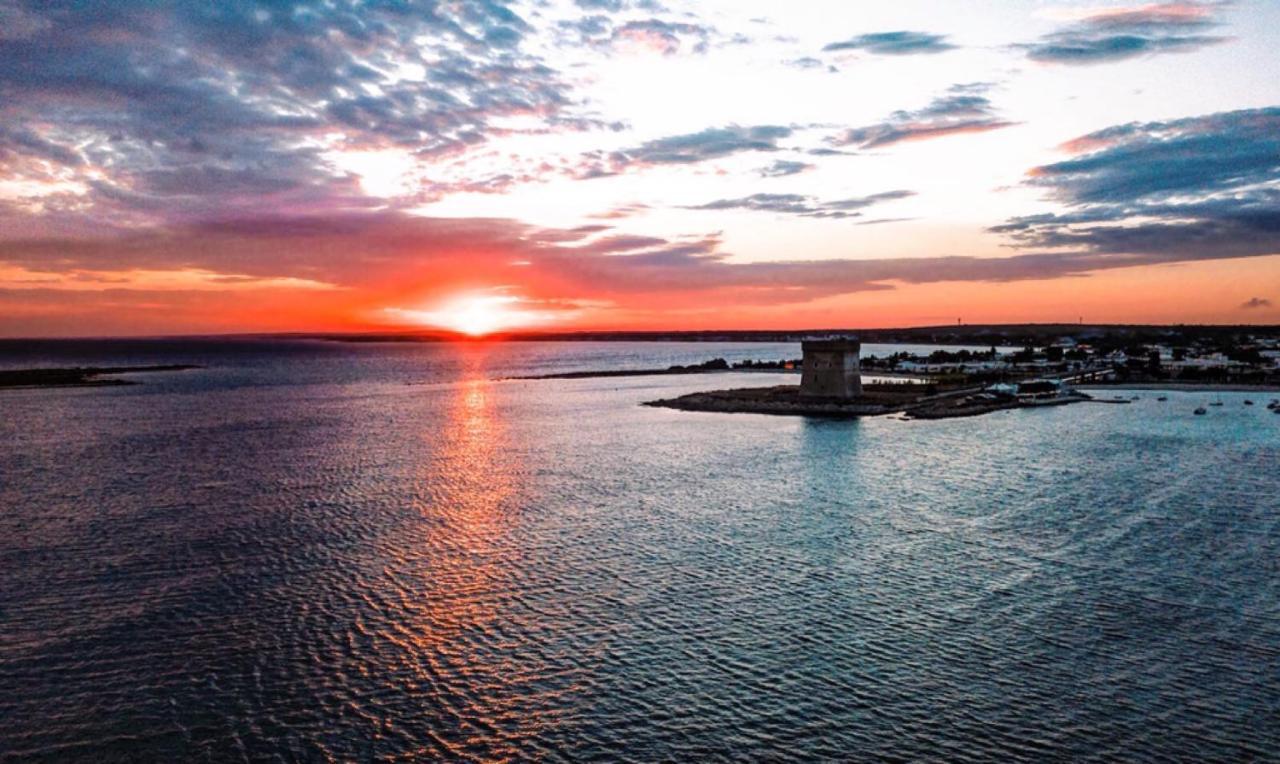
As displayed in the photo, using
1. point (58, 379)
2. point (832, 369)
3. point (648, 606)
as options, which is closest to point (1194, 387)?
point (832, 369)

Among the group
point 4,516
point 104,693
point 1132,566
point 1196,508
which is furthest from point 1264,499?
point 4,516

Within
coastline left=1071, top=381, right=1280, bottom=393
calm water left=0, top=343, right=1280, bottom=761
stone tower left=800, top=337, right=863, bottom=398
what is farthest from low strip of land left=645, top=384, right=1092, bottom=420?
calm water left=0, top=343, right=1280, bottom=761

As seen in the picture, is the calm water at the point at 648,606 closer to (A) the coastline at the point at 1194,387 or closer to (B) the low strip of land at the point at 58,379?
(A) the coastline at the point at 1194,387

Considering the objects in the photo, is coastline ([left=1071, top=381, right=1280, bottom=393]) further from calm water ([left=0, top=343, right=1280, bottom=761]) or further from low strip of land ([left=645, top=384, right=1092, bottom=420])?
calm water ([left=0, top=343, right=1280, bottom=761])

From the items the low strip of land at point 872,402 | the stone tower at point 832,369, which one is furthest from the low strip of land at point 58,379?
the stone tower at point 832,369

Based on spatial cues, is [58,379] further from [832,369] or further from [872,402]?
[872,402]

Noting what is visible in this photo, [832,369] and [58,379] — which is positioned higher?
[832,369]

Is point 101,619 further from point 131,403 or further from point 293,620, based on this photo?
point 131,403
